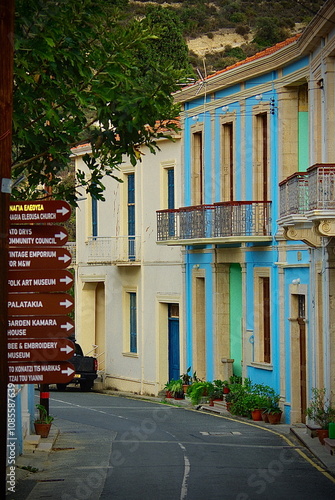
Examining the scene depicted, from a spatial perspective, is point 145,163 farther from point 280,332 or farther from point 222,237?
point 280,332

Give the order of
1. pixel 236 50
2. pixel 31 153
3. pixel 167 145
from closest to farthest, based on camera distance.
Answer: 1. pixel 31 153
2. pixel 167 145
3. pixel 236 50

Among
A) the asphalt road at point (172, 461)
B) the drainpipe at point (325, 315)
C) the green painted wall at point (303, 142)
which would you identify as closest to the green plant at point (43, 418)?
the asphalt road at point (172, 461)

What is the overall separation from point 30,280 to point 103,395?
25.6 m

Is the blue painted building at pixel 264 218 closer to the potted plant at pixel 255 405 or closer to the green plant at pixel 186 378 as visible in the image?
the green plant at pixel 186 378

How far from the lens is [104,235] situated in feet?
125

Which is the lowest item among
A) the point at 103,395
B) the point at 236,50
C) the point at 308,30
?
the point at 103,395

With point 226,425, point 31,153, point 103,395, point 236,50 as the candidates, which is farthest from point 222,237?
point 236,50

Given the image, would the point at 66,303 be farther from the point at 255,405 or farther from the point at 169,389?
the point at 169,389

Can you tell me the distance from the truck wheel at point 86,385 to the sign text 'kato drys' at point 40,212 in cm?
2626

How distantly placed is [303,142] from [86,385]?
14142 millimetres

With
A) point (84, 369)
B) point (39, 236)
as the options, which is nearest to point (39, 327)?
point (39, 236)

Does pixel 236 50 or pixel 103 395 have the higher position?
pixel 236 50

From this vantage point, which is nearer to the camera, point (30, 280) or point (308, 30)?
point (30, 280)

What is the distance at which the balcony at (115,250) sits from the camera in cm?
3567
